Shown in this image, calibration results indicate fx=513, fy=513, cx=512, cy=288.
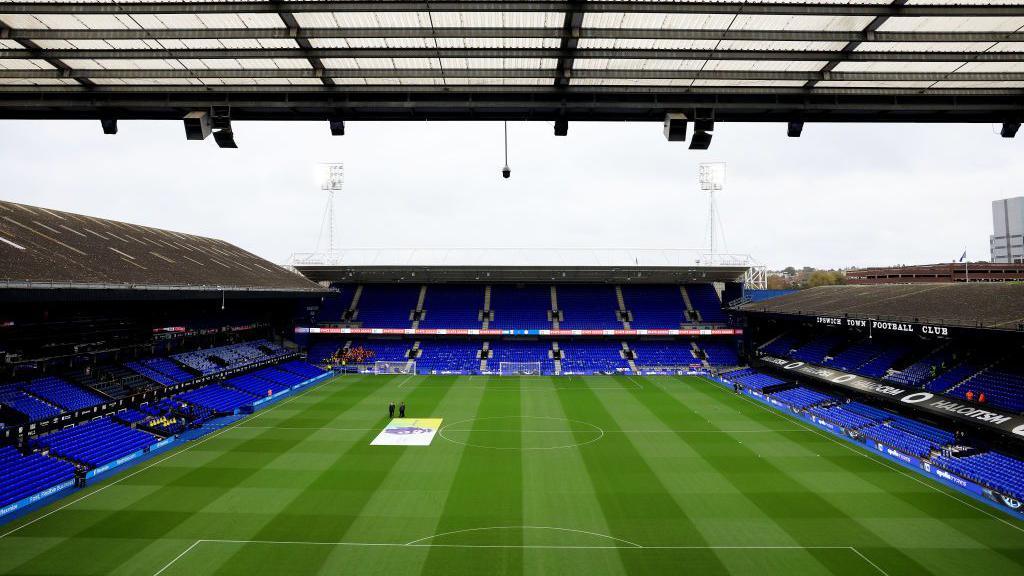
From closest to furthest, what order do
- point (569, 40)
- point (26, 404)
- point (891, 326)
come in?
point (569, 40) < point (26, 404) < point (891, 326)

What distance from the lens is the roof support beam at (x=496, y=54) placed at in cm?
633

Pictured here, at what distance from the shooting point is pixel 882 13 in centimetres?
573

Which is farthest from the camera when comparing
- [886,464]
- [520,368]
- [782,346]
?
[520,368]

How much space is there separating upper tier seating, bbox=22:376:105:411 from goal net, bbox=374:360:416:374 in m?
23.6

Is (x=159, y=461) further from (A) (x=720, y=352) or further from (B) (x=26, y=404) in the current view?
(A) (x=720, y=352)

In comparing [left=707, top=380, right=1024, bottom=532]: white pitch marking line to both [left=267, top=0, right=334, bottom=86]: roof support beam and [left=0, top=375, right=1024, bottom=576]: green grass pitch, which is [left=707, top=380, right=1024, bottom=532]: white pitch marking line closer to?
[left=0, top=375, right=1024, bottom=576]: green grass pitch

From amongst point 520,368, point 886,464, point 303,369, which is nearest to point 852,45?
point 886,464

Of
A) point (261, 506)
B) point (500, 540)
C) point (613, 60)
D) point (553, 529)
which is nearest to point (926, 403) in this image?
point (553, 529)

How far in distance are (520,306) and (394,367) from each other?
15.9 metres

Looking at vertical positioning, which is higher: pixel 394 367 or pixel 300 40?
pixel 300 40

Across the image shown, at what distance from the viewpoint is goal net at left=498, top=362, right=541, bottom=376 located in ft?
160

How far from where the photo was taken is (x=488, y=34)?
6184 mm

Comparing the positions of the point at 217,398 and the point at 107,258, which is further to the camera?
the point at 217,398

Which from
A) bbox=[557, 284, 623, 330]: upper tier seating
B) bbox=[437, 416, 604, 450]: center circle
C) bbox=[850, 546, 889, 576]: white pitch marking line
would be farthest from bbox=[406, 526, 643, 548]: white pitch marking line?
bbox=[557, 284, 623, 330]: upper tier seating
